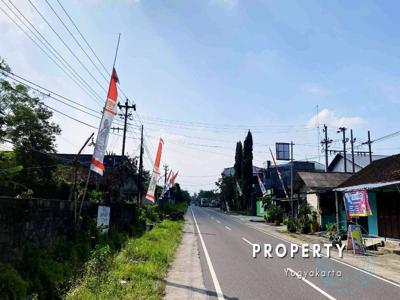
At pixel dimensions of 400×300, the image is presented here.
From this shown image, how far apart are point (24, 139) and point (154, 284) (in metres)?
24.2

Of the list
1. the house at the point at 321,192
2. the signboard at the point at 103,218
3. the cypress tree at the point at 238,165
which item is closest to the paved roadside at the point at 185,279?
the signboard at the point at 103,218

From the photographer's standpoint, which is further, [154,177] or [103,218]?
Answer: [154,177]

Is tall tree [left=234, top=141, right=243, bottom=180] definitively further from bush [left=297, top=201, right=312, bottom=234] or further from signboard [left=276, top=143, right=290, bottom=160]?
bush [left=297, top=201, right=312, bottom=234]

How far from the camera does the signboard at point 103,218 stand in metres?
15.5

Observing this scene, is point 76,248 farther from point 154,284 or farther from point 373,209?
point 373,209

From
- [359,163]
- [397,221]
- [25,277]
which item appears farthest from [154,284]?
[359,163]

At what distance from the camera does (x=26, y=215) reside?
361 inches

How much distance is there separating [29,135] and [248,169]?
41071 millimetres

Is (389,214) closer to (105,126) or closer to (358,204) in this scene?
(358,204)

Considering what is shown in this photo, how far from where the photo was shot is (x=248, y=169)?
63188 mm

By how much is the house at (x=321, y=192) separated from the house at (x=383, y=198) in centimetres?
487

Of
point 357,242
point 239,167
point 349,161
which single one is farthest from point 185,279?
point 239,167

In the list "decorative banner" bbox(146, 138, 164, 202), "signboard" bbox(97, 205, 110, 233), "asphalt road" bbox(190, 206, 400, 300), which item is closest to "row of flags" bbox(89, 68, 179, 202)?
"signboard" bbox(97, 205, 110, 233)

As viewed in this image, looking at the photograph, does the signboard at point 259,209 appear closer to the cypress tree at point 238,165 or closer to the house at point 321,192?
the cypress tree at point 238,165
